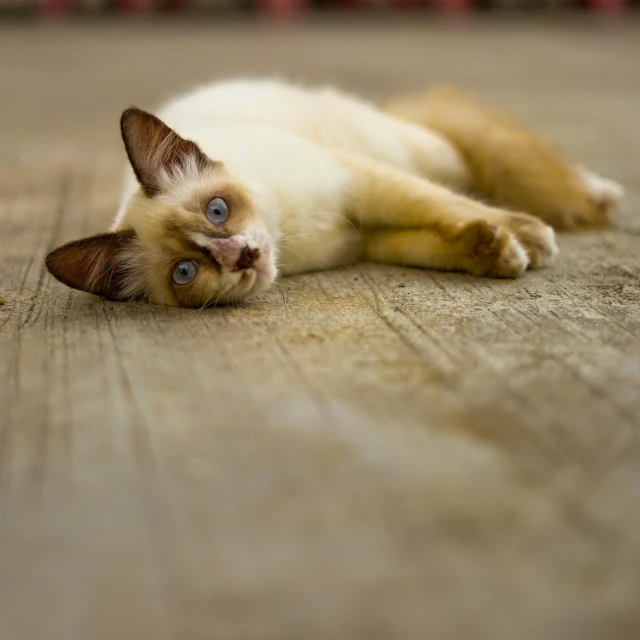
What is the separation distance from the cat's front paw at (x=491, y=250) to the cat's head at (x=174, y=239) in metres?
0.41

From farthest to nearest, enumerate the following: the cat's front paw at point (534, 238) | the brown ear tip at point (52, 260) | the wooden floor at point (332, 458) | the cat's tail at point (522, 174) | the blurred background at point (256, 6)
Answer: the blurred background at point (256, 6)
the cat's tail at point (522, 174)
the cat's front paw at point (534, 238)
the brown ear tip at point (52, 260)
the wooden floor at point (332, 458)

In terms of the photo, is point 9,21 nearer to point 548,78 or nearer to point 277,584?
point 548,78

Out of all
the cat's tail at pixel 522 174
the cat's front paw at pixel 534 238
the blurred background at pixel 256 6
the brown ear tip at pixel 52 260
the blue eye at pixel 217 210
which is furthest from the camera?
the blurred background at pixel 256 6

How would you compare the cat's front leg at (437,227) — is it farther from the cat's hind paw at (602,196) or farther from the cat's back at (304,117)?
the cat's hind paw at (602,196)

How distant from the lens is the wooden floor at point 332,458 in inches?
34.5

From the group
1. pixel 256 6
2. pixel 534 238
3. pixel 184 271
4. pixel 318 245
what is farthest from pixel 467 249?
pixel 256 6

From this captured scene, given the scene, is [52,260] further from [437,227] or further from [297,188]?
[437,227]

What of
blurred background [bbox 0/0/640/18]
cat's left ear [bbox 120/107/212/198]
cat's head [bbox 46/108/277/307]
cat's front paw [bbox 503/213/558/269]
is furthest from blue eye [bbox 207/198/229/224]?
blurred background [bbox 0/0/640/18]

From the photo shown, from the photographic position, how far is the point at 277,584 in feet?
2.97

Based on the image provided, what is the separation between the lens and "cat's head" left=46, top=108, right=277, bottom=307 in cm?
172

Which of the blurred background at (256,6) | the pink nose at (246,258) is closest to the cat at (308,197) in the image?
the pink nose at (246,258)

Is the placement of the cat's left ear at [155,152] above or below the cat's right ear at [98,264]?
above

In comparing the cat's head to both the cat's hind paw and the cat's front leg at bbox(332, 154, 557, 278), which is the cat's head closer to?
the cat's front leg at bbox(332, 154, 557, 278)

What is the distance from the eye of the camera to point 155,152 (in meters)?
1.80
